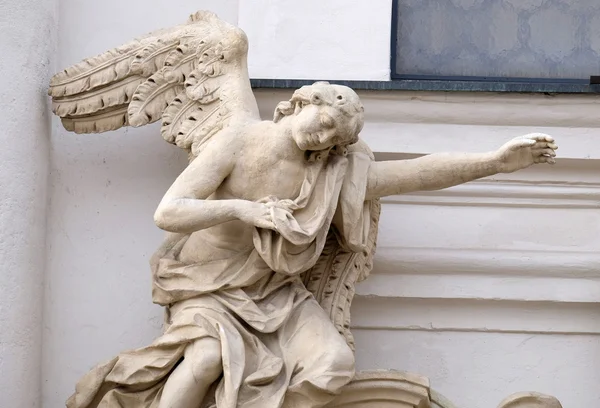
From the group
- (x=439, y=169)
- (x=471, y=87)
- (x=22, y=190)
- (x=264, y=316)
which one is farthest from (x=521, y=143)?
(x=22, y=190)

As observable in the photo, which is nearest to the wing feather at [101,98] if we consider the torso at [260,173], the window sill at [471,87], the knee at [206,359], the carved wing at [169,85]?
the carved wing at [169,85]

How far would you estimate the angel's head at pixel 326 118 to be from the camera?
5973 mm

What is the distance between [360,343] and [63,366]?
1.04 meters

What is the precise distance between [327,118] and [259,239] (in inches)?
17.3

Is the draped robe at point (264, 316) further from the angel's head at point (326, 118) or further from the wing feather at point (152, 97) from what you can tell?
the wing feather at point (152, 97)

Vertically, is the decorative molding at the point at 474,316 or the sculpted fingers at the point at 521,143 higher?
the sculpted fingers at the point at 521,143

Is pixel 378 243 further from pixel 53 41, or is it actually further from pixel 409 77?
pixel 53 41

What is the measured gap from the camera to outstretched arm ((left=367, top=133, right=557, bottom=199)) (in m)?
6.11

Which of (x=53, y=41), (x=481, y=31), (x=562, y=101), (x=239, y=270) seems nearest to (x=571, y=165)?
(x=562, y=101)

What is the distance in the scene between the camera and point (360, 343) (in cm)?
662

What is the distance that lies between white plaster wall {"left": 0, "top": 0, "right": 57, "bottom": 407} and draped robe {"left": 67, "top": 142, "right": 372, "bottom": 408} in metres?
0.37

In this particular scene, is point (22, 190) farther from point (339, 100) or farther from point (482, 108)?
point (482, 108)

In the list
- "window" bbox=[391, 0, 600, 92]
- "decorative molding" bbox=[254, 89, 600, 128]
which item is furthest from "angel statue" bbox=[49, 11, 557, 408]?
"window" bbox=[391, 0, 600, 92]

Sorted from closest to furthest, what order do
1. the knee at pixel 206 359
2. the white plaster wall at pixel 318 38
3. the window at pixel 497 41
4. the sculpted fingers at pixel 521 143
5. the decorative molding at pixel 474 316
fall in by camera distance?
the knee at pixel 206 359, the sculpted fingers at pixel 521 143, the decorative molding at pixel 474 316, the white plaster wall at pixel 318 38, the window at pixel 497 41
